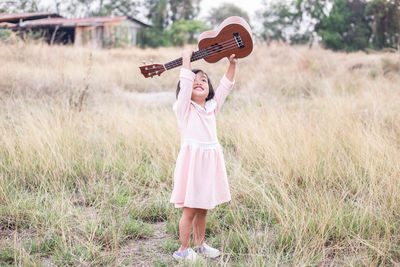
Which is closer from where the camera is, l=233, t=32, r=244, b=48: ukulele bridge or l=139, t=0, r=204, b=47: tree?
l=233, t=32, r=244, b=48: ukulele bridge

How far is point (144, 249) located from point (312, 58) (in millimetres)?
9642

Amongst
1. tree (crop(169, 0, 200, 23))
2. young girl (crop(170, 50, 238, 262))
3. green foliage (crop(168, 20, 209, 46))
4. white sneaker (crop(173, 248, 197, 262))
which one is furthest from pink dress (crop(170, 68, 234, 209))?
tree (crop(169, 0, 200, 23))

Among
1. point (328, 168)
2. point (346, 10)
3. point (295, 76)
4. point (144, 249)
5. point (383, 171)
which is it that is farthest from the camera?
point (346, 10)

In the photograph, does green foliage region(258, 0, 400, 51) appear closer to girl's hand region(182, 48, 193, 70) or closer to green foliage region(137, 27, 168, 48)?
green foliage region(137, 27, 168, 48)

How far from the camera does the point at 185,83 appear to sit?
2299 millimetres

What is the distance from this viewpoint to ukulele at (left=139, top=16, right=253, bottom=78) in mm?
2301

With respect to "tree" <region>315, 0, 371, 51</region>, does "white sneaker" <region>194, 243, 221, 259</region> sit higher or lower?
lower

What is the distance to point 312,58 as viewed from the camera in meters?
11.0

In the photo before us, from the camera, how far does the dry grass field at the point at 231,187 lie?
2.57 m

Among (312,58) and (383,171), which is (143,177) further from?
(312,58)

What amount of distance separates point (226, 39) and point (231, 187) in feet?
5.01

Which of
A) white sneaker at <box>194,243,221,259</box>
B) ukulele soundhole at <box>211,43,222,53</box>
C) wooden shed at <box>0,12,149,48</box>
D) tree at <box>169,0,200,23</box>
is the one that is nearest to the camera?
ukulele soundhole at <box>211,43,222,53</box>

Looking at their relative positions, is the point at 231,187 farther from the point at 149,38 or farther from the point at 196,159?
the point at 149,38

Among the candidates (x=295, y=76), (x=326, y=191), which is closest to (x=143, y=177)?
(x=326, y=191)
